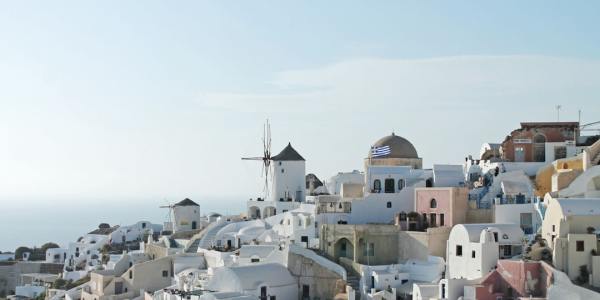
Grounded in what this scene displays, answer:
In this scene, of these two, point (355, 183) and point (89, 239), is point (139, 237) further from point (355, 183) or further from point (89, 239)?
point (355, 183)

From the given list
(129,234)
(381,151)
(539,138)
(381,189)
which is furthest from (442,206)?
(129,234)

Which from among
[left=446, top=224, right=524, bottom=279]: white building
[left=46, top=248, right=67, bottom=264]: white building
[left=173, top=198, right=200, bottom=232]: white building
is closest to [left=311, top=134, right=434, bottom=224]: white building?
[left=446, top=224, right=524, bottom=279]: white building

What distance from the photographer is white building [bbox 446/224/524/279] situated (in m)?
28.9

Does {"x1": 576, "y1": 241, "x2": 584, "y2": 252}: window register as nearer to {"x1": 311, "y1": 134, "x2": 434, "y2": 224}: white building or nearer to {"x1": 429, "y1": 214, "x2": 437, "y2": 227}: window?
{"x1": 429, "y1": 214, "x2": 437, "y2": 227}: window

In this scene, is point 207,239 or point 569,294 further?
point 207,239

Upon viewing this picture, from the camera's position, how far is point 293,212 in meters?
40.5

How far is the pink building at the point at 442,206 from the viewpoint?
3341 centimetres

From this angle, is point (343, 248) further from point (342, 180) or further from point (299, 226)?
point (342, 180)

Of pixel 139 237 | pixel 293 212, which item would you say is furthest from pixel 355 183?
pixel 139 237

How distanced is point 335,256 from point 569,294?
11.2 meters

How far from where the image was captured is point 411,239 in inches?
1320

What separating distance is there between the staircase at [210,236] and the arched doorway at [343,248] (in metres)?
8.98

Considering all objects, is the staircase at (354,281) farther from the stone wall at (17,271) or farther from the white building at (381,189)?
the stone wall at (17,271)

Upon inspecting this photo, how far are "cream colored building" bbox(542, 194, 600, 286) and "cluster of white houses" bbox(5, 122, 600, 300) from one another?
0.11ft
